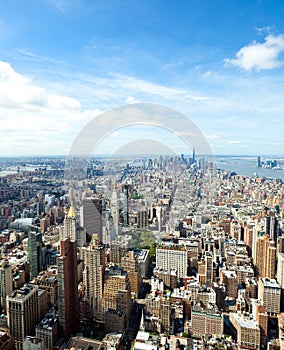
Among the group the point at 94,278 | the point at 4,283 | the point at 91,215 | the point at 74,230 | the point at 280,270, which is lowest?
the point at 280,270

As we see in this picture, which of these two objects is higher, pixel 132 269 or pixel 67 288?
pixel 67 288

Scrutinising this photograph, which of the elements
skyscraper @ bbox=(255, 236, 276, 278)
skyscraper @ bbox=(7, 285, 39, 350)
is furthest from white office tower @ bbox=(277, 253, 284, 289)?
skyscraper @ bbox=(7, 285, 39, 350)

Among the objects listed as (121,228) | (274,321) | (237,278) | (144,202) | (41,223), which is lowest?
(274,321)

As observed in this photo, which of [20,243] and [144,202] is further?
[20,243]

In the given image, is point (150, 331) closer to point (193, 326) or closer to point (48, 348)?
point (193, 326)

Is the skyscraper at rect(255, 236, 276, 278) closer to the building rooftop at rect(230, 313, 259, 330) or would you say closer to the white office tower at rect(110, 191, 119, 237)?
the building rooftop at rect(230, 313, 259, 330)

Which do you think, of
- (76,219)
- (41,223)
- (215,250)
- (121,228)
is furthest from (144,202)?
(41,223)

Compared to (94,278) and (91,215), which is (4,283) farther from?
(91,215)

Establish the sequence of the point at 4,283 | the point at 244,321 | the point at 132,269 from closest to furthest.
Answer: the point at 244,321 < the point at 4,283 < the point at 132,269

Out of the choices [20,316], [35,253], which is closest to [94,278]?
[20,316]
